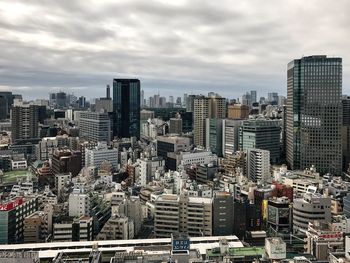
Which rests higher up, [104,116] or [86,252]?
[104,116]

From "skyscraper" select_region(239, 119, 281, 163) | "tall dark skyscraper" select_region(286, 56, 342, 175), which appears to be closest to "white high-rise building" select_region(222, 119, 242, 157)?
"skyscraper" select_region(239, 119, 281, 163)

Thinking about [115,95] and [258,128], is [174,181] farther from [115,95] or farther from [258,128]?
[115,95]

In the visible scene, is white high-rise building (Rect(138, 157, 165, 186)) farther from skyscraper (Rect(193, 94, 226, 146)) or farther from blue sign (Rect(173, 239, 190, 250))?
blue sign (Rect(173, 239, 190, 250))

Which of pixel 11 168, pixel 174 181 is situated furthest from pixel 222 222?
pixel 11 168

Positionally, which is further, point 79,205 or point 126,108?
point 126,108

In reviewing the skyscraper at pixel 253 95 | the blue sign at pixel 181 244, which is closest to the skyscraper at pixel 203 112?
the blue sign at pixel 181 244

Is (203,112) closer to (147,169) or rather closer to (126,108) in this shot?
(126,108)

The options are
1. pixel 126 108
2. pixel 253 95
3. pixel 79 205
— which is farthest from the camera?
pixel 253 95

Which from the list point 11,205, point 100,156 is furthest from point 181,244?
point 100,156
